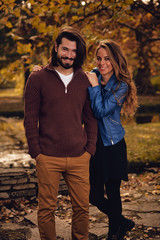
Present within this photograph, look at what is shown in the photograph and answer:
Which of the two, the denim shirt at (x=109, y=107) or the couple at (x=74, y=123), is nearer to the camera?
the couple at (x=74, y=123)

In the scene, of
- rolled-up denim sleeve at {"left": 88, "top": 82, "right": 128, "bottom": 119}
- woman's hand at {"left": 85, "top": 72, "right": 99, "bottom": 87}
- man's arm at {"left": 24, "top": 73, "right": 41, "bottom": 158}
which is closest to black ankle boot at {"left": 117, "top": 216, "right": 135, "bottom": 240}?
rolled-up denim sleeve at {"left": 88, "top": 82, "right": 128, "bottom": 119}

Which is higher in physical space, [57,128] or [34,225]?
[57,128]

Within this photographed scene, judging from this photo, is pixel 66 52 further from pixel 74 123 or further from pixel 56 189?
pixel 56 189

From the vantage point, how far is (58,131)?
10.00ft

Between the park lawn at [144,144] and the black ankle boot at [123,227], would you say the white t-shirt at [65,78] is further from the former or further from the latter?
the park lawn at [144,144]

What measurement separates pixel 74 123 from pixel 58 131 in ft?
0.57

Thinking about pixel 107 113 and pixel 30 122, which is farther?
pixel 107 113

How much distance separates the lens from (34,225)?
4445 mm

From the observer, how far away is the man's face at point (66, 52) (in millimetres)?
3111

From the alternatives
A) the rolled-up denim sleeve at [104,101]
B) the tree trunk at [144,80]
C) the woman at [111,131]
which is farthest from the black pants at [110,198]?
the tree trunk at [144,80]

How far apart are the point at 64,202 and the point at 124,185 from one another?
4.99 ft

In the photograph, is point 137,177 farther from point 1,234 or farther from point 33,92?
point 33,92

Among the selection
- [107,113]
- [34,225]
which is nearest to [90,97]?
[107,113]

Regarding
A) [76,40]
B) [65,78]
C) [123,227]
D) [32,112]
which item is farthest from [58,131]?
[123,227]
